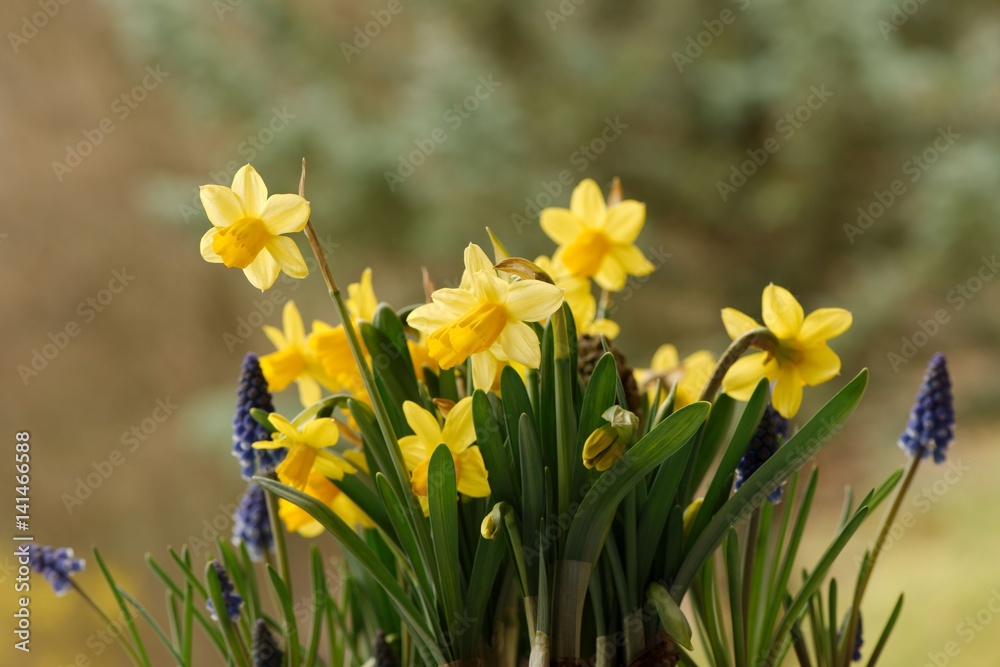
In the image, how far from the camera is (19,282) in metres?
2.78

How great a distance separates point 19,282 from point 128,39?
840 mm

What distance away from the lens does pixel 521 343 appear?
1.56ft

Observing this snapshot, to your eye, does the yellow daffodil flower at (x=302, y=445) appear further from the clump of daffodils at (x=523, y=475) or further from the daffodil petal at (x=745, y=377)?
the daffodil petal at (x=745, y=377)

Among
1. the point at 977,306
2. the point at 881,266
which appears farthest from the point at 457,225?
the point at 977,306

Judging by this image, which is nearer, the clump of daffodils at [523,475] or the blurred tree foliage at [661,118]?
the clump of daffodils at [523,475]

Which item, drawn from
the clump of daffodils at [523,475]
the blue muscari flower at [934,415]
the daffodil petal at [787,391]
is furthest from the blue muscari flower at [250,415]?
the blue muscari flower at [934,415]

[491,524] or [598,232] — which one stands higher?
[598,232]

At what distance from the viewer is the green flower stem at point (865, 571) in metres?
0.57

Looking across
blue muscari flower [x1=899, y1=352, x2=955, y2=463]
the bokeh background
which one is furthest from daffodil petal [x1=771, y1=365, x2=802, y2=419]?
the bokeh background

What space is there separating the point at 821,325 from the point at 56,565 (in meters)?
0.53

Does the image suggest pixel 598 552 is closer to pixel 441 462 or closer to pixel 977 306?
pixel 441 462

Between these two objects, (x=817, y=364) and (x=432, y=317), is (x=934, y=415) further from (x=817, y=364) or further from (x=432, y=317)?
(x=432, y=317)

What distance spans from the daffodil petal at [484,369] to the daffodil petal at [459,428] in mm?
13

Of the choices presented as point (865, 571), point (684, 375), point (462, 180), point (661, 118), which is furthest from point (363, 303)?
point (661, 118)
